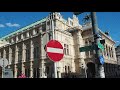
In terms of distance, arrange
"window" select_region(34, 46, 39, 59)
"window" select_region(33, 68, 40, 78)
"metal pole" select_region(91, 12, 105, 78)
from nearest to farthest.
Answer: "metal pole" select_region(91, 12, 105, 78) < "window" select_region(33, 68, 40, 78) < "window" select_region(34, 46, 39, 59)

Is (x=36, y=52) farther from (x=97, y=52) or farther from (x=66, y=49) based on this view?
(x=97, y=52)

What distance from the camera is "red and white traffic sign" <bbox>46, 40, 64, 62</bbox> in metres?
4.10

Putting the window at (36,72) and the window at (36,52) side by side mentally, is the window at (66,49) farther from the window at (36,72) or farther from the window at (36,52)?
the window at (36,72)

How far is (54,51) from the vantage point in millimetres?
4188

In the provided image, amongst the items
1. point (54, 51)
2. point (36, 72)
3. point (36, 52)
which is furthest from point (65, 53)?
point (54, 51)

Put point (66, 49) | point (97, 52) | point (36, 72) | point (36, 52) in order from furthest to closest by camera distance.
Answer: point (36, 52)
point (66, 49)
point (36, 72)
point (97, 52)

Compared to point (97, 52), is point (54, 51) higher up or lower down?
lower down

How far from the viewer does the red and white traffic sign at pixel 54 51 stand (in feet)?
13.5

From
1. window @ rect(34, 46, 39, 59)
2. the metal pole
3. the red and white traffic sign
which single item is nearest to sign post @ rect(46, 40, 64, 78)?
the red and white traffic sign

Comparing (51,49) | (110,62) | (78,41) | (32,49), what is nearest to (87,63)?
(78,41)

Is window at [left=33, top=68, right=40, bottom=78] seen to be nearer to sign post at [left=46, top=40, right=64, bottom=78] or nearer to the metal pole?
the metal pole

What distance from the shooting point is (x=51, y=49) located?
418 cm
